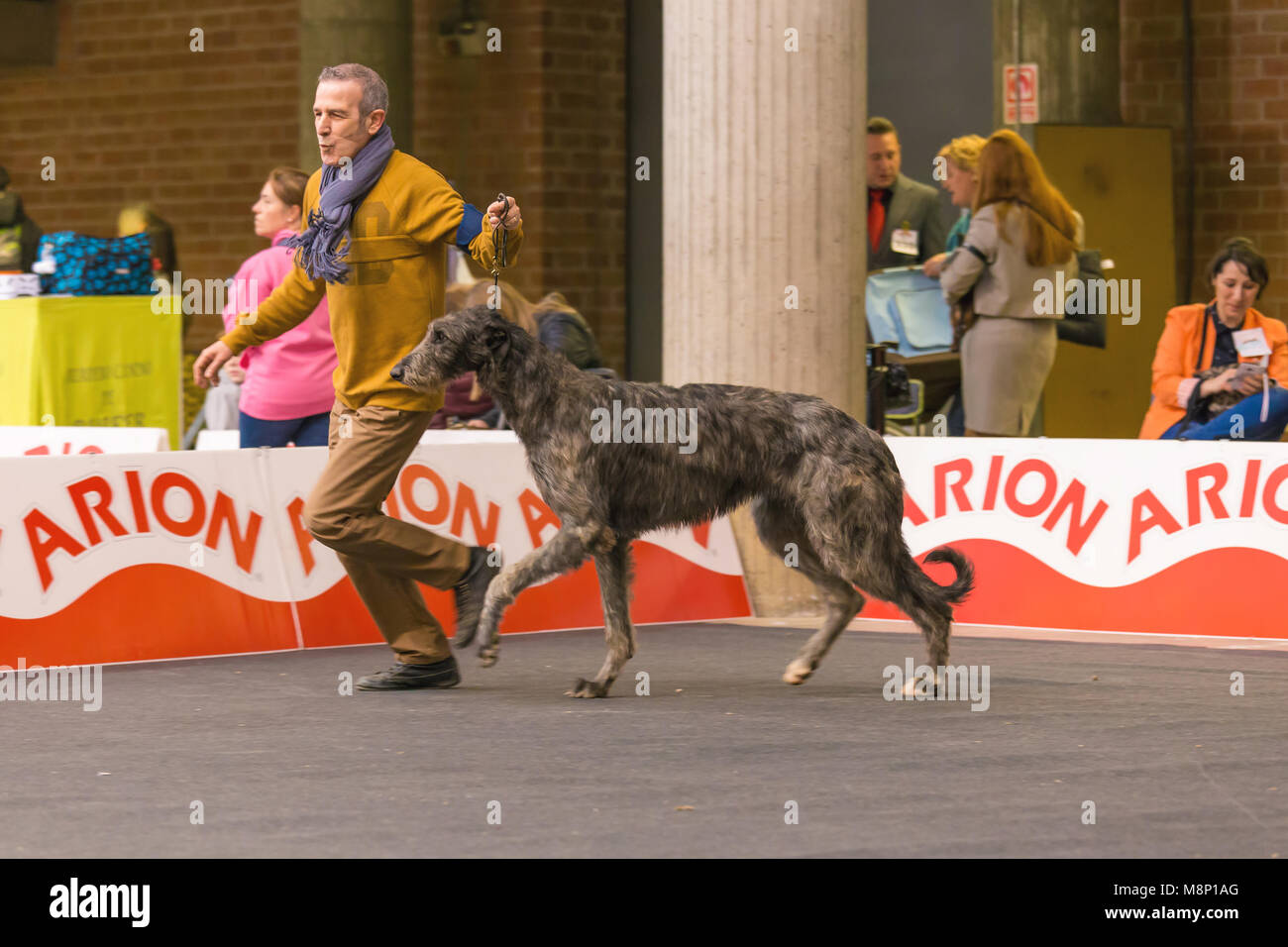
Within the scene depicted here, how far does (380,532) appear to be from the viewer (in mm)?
8750

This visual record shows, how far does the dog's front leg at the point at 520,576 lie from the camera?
8531 millimetres

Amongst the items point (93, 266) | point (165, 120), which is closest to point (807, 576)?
point (93, 266)

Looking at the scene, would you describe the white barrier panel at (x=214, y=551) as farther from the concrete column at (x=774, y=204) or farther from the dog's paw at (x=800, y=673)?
the dog's paw at (x=800, y=673)

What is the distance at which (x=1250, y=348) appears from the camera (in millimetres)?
12508

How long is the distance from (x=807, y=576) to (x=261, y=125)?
13.0 meters

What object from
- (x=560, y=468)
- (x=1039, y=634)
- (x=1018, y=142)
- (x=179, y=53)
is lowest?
(x=1039, y=634)

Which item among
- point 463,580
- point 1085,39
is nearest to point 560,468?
point 463,580

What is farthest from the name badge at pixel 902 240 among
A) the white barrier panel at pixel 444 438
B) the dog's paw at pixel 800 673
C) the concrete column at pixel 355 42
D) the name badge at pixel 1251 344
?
the dog's paw at pixel 800 673

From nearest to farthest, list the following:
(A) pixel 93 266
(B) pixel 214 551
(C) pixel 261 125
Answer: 1. (B) pixel 214 551
2. (A) pixel 93 266
3. (C) pixel 261 125

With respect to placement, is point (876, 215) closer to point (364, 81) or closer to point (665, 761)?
point (364, 81)

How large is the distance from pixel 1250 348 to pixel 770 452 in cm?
439

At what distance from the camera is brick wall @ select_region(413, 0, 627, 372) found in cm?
1942
